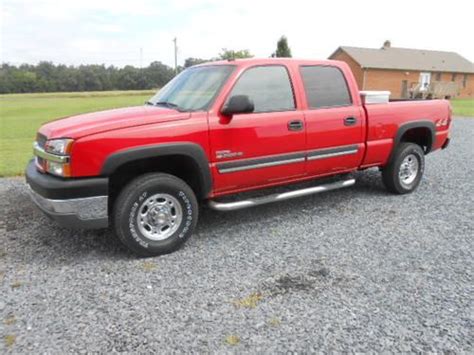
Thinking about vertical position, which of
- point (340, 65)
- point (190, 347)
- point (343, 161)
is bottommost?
point (190, 347)

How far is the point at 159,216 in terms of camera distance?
405 centimetres

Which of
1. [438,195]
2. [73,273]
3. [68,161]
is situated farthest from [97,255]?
[438,195]

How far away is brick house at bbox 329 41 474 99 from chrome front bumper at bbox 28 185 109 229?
42.5 m

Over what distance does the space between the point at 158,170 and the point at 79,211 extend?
940 mm

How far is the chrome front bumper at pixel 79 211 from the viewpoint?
361 centimetres

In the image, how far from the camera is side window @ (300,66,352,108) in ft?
16.1

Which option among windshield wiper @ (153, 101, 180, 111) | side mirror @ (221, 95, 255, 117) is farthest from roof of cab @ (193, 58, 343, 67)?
windshield wiper @ (153, 101, 180, 111)

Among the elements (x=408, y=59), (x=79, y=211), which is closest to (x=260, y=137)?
(x=79, y=211)

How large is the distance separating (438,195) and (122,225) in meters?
4.75

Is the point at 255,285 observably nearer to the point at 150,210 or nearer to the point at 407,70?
the point at 150,210

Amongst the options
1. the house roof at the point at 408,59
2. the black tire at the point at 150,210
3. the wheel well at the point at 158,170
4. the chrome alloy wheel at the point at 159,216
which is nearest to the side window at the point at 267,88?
the wheel well at the point at 158,170

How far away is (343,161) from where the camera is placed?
5242mm

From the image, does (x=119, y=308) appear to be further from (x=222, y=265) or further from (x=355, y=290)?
(x=355, y=290)

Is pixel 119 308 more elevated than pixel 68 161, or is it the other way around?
pixel 68 161
